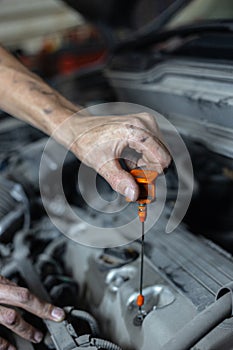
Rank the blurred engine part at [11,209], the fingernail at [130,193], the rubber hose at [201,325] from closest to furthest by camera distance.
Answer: the rubber hose at [201,325], the fingernail at [130,193], the blurred engine part at [11,209]

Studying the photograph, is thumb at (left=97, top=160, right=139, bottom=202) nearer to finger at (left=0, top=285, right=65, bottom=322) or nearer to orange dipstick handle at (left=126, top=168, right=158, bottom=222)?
orange dipstick handle at (left=126, top=168, right=158, bottom=222)

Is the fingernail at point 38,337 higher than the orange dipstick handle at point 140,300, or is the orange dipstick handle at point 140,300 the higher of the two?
the orange dipstick handle at point 140,300

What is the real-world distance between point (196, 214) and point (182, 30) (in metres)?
0.63

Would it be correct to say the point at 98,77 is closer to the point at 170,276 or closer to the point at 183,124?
the point at 183,124

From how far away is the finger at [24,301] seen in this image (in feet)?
2.44

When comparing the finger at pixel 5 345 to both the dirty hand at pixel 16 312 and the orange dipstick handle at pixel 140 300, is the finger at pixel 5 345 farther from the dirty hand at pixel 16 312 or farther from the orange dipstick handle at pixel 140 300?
the orange dipstick handle at pixel 140 300

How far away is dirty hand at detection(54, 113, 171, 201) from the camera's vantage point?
74cm

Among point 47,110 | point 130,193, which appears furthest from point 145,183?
point 47,110

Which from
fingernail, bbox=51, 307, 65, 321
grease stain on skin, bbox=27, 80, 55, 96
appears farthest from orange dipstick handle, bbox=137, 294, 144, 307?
grease stain on skin, bbox=27, 80, 55, 96

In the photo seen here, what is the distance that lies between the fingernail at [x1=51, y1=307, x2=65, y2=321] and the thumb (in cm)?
27

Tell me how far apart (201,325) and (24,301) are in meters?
0.34

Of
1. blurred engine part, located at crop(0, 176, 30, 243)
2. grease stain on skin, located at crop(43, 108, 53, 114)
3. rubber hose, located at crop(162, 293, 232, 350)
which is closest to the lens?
rubber hose, located at crop(162, 293, 232, 350)

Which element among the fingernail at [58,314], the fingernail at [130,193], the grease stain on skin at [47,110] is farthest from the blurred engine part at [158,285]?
the grease stain on skin at [47,110]

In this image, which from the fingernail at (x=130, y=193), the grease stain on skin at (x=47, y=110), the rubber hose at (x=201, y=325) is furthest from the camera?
the grease stain on skin at (x=47, y=110)
